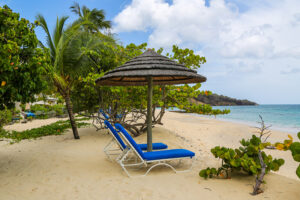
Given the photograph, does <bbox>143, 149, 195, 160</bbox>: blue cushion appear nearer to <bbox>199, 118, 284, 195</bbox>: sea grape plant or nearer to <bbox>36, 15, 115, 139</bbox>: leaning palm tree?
<bbox>199, 118, 284, 195</bbox>: sea grape plant

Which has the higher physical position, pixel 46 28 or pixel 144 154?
pixel 46 28

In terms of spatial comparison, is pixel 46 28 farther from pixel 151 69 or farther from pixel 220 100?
pixel 220 100

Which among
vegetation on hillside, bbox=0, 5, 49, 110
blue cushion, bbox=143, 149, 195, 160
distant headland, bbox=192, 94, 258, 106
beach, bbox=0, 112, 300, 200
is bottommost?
beach, bbox=0, 112, 300, 200

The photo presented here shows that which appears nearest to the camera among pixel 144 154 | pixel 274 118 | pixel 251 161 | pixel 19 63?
pixel 251 161

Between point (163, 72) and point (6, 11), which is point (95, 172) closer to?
point (163, 72)

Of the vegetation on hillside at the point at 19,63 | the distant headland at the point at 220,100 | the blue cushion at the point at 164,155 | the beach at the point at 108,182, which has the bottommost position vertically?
the beach at the point at 108,182

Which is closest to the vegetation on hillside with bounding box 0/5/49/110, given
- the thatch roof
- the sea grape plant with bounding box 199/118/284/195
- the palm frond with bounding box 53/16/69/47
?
the thatch roof

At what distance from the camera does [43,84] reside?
417 centimetres

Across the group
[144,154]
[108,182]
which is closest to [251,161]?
[144,154]

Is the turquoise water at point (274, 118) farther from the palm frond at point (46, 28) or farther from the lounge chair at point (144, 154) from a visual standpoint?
the palm frond at point (46, 28)

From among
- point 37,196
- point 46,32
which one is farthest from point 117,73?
point 46,32

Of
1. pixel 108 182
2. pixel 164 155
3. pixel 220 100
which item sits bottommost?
pixel 108 182

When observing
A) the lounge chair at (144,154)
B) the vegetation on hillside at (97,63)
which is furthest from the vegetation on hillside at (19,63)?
the vegetation on hillside at (97,63)

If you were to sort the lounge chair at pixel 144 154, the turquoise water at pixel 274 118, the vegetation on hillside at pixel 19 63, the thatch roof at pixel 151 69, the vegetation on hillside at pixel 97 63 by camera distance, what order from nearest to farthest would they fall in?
the vegetation on hillside at pixel 19 63
the thatch roof at pixel 151 69
the lounge chair at pixel 144 154
the vegetation on hillside at pixel 97 63
the turquoise water at pixel 274 118
